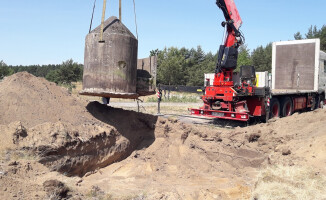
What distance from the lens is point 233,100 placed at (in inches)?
469

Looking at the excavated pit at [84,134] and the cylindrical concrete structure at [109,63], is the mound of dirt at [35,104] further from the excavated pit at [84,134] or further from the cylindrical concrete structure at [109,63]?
the cylindrical concrete structure at [109,63]

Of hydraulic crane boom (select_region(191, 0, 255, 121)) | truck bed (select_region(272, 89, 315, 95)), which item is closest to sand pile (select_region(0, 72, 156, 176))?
hydraulic crane boom (select_region(191, 0, 255, 121))

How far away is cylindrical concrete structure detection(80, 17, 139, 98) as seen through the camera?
6223 millimetres

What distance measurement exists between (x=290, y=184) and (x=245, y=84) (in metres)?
7.20

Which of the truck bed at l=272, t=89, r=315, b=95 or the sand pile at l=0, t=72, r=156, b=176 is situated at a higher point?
the truck bed at l=272, t=89, r=315, b=95

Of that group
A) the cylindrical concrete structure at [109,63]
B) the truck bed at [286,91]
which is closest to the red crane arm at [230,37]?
the truck bed at [286,91]

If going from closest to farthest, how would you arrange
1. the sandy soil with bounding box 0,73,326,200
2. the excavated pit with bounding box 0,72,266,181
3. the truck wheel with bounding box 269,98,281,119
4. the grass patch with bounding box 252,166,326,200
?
the sandy soil with bounding box 0,73,326,200
the grass patch with bounding box 252,166,326,200
the excavated pit with bounding box 0,72,266,181
the truck wheel with bounding box 269,98,281,119

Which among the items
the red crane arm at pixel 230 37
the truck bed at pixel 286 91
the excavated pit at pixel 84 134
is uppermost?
the red crane arm at pixel 230 37

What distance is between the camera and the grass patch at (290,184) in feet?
15.5

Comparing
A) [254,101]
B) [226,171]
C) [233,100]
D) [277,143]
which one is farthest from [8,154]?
[254,101]

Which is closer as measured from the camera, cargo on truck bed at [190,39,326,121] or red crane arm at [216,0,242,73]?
cargo on truck bed at [190,39,326,121]

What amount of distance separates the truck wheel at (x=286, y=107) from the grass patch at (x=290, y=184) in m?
8.66

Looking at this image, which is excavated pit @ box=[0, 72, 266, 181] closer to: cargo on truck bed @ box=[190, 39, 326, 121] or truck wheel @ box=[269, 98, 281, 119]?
cargo on truck bed @ box=[190, 39, 326, 121]

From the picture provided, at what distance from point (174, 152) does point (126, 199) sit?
276cm
